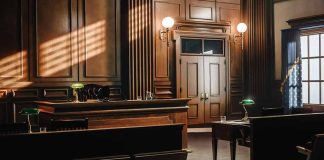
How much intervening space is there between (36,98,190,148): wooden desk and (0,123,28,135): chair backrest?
1.46 m

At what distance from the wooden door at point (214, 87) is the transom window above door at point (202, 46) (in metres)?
0.14

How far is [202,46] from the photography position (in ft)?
31.6

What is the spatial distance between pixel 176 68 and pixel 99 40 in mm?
1811

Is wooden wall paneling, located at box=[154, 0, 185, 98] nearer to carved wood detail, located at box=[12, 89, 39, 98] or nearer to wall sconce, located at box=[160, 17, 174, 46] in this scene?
wall sconce, located at box=[160, 17, 174, 46]

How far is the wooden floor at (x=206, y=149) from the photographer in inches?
256

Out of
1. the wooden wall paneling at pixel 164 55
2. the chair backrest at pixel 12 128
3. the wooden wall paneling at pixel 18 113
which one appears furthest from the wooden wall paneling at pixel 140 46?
the chair backrest at pixel 12 128

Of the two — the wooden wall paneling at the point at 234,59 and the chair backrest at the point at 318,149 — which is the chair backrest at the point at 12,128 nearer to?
the chair backrest at the point at 318,149

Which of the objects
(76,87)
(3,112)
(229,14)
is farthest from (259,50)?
(3,112)

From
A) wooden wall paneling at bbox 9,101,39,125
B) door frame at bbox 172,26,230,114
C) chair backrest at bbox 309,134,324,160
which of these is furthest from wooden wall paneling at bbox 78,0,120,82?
chair backrest at bbox 309,134,324,160

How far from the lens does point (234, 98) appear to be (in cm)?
1027

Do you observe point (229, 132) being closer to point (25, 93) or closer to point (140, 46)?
point (140, 46)

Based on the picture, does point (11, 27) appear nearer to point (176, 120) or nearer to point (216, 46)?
point (176, 120)

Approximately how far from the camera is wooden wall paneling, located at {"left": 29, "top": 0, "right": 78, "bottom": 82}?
305 inches

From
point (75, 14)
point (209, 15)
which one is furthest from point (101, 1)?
point (209, 15)
